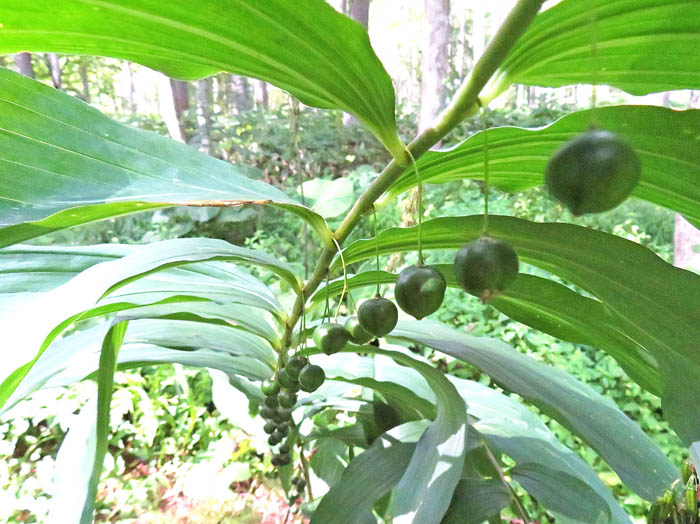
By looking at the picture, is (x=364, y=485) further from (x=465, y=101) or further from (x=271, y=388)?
(x=465, y=101)

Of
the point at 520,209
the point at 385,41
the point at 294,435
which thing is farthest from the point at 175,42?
the point at 385,41

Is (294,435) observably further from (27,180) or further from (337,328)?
(27,180)

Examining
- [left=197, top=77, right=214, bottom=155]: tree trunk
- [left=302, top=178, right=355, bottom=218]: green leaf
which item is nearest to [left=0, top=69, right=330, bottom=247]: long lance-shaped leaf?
[left=302, top=178, right=355, bottom=218]: green leaf

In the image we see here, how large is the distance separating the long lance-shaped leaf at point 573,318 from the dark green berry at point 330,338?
114mm

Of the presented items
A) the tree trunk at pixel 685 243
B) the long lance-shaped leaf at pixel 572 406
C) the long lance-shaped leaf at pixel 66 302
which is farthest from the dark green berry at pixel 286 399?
the tree trunk at pixel 685 243

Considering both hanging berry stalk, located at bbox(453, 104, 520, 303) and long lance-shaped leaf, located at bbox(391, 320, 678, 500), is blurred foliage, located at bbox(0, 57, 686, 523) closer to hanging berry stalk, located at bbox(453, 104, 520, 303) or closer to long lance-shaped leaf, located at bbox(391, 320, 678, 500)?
long lance-shaped leaf, located at bbox(391, 320, 678, 500)

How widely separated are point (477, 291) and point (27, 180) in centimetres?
59

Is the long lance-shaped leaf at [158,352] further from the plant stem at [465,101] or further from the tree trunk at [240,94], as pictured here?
the tree trunk at [240,94]

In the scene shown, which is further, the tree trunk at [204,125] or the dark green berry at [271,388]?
the tree trunk at [204,125]

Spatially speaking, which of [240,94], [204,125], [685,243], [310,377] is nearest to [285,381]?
[310,377]

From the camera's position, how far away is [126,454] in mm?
2793

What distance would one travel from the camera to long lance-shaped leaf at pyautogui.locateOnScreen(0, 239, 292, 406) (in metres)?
0.39

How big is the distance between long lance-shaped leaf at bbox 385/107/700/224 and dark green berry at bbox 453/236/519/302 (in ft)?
0.48

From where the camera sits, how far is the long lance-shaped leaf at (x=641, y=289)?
557mm
